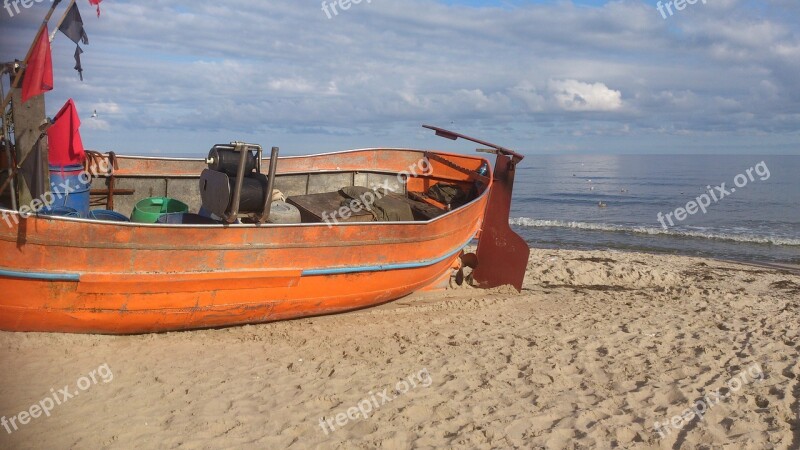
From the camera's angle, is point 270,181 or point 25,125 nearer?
point 270,181

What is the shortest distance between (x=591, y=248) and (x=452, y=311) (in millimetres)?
10761

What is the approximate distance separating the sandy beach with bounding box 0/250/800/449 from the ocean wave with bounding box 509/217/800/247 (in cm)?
1290

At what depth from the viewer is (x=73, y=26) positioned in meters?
6.23

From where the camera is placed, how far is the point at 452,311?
7797mm

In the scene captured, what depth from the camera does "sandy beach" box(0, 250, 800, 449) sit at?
445cm

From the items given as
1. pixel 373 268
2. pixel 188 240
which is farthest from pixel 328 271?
pixel 188 240

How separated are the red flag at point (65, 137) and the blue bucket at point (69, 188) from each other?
0.25 feet

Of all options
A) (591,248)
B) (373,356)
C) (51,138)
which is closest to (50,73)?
(51,138)

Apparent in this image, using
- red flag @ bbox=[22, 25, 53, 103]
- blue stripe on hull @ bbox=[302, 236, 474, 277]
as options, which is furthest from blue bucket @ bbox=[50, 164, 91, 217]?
blue stripe on hull @ bbox=[302, 236, 474, 277]

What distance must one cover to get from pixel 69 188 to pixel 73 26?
1653 mm

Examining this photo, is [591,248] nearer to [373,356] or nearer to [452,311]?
[452,311]

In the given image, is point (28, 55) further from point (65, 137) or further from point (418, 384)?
point (418, 384)

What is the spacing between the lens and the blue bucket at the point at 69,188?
21.2ft

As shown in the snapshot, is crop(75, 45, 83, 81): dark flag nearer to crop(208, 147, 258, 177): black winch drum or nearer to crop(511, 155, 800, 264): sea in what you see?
A: crop(208, 147, 258, 177): black winch drum
